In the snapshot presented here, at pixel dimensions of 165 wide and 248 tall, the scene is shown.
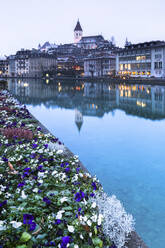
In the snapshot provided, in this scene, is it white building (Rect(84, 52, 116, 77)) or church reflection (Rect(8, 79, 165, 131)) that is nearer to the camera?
church reflection (Rect(8, 79, 165, 131))

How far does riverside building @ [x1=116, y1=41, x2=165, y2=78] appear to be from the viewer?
99.4m

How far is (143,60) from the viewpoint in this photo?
356ft

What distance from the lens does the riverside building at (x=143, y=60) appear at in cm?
9944

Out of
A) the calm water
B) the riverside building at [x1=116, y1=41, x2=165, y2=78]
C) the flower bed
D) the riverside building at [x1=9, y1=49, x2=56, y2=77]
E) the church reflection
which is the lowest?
the calm water

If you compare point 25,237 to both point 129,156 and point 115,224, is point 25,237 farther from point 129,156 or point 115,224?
point 129,156

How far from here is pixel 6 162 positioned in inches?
309

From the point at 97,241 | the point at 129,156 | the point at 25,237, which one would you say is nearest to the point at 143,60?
the point at 129,156

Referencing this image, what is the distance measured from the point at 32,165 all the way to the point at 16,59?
19529 centimetres

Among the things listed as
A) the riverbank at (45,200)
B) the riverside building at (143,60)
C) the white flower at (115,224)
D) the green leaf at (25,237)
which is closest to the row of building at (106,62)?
the riverside building at (143,60)

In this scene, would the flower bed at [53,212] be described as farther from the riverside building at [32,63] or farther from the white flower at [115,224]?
the riverside building at [32,63]

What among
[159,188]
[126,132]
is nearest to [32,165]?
[159,188]

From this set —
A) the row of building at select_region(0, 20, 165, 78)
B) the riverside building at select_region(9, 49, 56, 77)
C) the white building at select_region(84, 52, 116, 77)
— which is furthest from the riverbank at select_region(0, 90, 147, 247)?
the riverside building at select_region(9, 49, 56, 77)

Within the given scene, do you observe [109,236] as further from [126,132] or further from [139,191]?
[126,132]

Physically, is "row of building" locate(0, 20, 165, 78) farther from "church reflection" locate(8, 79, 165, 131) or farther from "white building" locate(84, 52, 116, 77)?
"church reflection" locate(8, 79, 165, 131)
